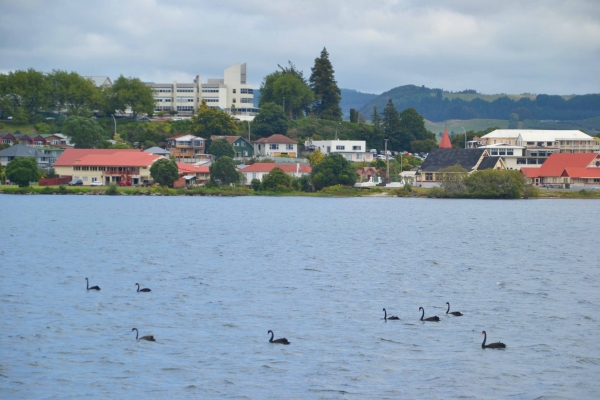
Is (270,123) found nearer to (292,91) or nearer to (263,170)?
(292,91)

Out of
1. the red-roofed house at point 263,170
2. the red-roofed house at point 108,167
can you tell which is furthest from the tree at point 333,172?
the red-roofed house at point 108,167

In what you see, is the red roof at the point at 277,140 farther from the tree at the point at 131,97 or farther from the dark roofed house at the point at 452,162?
the tree at the point at 131,97

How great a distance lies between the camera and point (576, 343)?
19453 millimetres

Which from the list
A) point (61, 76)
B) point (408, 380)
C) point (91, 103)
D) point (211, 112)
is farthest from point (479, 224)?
point (61, 76)

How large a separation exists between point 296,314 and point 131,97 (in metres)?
98.5

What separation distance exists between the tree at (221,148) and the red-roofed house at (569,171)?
121ft

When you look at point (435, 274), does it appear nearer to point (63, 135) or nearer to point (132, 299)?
point (132, 299)

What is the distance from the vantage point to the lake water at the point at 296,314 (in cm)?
1622

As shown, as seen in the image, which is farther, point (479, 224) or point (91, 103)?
point (91, 103)

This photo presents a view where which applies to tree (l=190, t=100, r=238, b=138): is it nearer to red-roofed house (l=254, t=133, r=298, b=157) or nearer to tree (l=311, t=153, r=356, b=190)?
red-roofed house (l=254, t=133, r=298, b=157)

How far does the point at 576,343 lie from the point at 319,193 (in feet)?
214

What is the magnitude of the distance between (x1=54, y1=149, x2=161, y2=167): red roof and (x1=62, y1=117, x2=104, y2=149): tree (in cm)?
1153

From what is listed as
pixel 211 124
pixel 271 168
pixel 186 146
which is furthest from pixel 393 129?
pixel 186 146


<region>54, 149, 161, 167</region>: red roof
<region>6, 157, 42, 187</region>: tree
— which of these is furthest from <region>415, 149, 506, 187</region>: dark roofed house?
<region>6, 157, 42, 187</region>: tree
